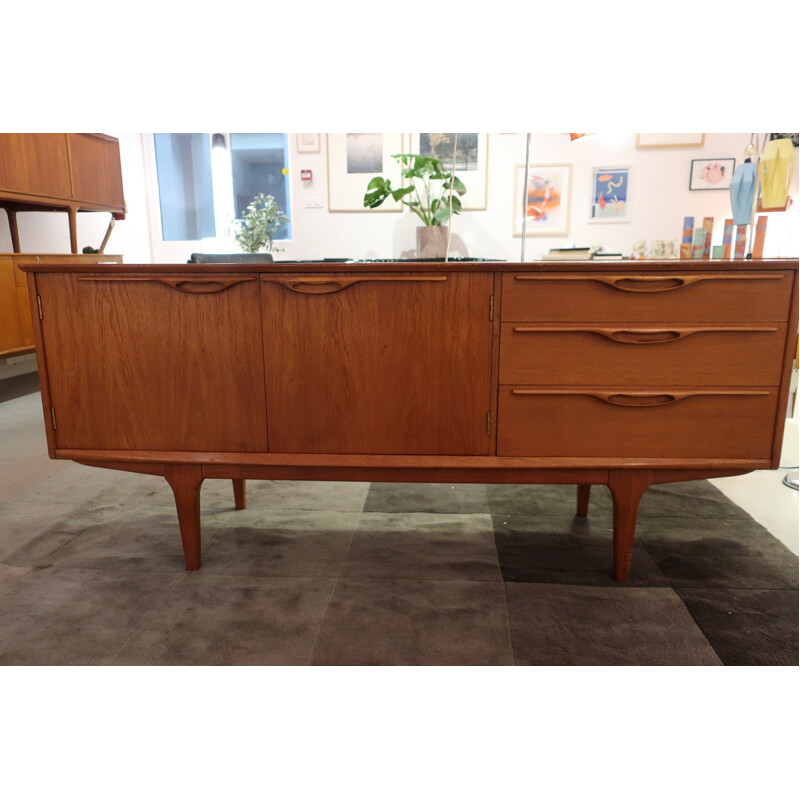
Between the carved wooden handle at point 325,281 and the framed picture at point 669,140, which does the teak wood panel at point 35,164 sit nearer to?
the carved wooden handle at point 325,281

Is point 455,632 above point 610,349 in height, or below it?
below

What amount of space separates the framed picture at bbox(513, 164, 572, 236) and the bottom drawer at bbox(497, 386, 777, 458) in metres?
3.41

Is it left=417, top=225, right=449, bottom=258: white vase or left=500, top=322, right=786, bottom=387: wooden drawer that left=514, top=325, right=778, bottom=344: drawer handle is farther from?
left=417, top=225, right=449, bottom=258: white vase

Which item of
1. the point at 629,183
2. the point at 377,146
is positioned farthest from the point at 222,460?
the point at 629,183

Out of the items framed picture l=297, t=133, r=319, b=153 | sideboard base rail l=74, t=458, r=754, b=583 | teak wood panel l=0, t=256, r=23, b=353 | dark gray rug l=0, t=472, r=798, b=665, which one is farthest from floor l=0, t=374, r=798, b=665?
framed picture l=297, t=133, r=319, b=153

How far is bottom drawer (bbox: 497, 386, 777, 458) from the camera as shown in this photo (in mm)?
1544

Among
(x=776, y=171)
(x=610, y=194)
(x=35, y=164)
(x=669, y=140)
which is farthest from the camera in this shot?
(x=610, y=194)

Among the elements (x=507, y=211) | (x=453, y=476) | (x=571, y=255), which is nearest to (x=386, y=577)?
(x=453, y=476)

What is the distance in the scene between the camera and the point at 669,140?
14.8 feet

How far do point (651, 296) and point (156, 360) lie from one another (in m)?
1.28

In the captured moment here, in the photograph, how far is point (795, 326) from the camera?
58.3 inches

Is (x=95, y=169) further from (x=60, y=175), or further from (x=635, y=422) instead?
(x=635, y=422)

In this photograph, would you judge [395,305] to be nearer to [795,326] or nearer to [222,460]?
[222,460]
